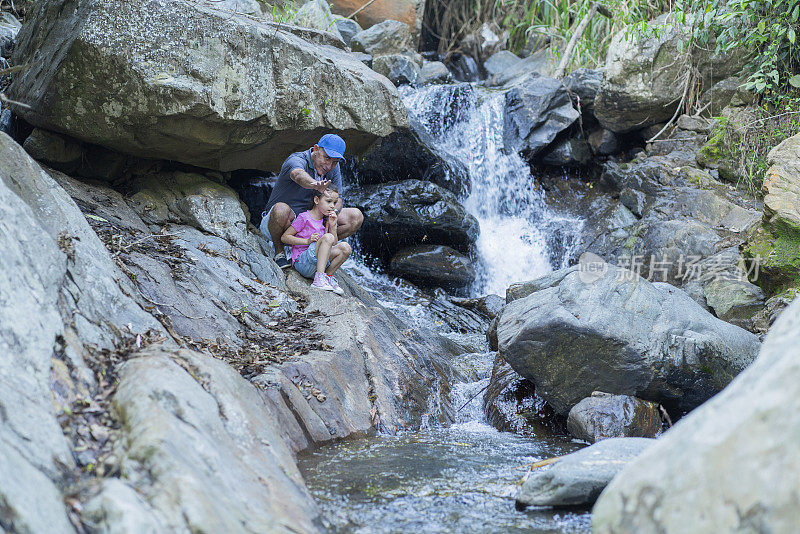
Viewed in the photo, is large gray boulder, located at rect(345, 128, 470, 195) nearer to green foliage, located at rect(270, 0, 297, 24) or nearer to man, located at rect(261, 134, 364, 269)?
green foliage, located at rect(270, 0, 297, 24)

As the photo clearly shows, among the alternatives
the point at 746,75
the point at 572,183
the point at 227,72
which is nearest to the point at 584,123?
the point at 572,183

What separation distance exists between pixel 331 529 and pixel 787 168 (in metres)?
5.69

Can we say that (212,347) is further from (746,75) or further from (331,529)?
(746,75)

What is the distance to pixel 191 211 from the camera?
19.8 feet

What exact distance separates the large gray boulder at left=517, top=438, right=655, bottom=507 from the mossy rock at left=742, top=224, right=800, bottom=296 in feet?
12.7

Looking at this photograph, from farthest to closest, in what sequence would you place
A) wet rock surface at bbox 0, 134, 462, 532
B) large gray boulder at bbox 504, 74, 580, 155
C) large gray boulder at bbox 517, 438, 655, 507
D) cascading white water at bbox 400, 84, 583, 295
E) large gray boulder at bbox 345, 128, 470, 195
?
large gray boulder at bbox 504, 74, 580, 155
cascading white water at bbox 400, 84, 583, 295
large gray boulder at bbox 345, 128, 470, 195
large gray boulder at bbox 517, 438, 655, 507
wet rock surface at bbox 0, 134, 462, 532

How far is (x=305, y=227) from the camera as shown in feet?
20.2

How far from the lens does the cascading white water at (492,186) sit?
9.57 m

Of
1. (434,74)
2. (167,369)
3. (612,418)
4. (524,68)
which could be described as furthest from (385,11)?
(167,369)

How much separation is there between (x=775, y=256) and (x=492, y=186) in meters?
4.80

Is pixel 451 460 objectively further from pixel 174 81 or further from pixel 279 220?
pixel 174 81

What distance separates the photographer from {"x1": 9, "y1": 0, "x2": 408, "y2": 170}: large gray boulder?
521cm

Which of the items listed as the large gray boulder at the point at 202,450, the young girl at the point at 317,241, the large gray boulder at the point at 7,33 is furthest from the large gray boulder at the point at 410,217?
the large gray boulder at the point at 202,450

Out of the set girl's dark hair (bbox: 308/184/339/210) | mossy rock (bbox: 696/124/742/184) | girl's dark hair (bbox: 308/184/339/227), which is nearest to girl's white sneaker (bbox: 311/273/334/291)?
girl's dark hair (bbox: 308/184/339/227)
